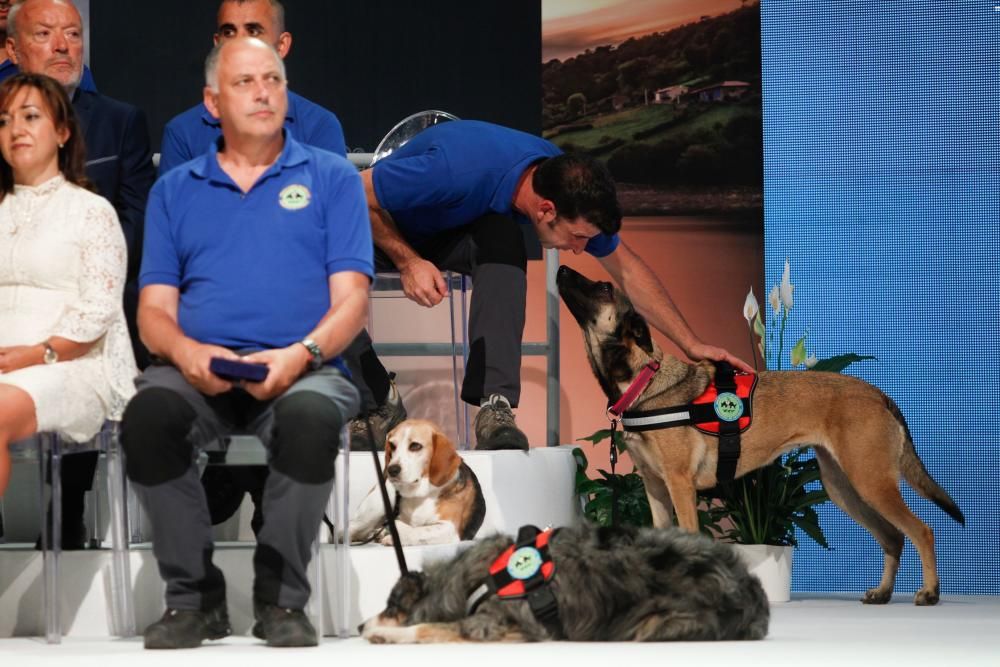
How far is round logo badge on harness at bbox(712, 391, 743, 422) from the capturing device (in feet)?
15.7

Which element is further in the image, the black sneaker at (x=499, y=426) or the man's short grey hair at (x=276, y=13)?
the man's short grey hair at (x=276, y=13)

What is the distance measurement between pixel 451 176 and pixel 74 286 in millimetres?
1239

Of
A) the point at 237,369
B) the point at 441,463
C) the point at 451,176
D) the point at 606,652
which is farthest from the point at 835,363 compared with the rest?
the point at 237,369

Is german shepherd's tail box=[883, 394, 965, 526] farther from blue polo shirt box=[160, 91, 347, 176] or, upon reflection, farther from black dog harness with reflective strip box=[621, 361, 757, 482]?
blue polo shirt box=[160, 91, 347, 176]

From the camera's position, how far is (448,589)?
2.89 m

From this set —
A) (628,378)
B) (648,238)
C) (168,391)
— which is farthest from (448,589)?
(648,238)

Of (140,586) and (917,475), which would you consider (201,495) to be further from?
(917,475)

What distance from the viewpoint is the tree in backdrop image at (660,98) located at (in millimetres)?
6266

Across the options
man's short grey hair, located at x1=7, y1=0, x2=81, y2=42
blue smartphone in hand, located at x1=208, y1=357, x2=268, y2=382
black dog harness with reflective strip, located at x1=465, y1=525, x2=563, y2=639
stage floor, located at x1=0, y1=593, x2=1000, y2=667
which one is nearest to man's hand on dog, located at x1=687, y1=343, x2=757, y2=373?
stage floor, located at x1=0, y1=593, x2=1000, y2=667

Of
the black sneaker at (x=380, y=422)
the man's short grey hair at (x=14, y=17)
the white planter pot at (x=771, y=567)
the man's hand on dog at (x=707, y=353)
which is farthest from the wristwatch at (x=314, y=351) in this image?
the white planter pot at (x=771, y=567)

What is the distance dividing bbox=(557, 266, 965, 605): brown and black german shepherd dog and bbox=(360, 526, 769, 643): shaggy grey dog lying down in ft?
5.94

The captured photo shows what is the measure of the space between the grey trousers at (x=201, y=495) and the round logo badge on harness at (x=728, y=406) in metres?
2.21

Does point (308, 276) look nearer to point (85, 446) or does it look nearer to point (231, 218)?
point (231, 218)

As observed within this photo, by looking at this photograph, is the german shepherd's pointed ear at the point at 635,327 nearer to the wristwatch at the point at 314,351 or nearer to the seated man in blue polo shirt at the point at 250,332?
the seated man in blue polo shirt at the point at 250,332
